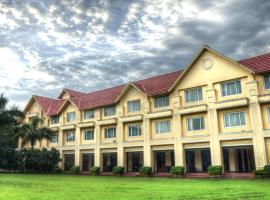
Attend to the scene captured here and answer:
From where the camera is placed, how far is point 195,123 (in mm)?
34062

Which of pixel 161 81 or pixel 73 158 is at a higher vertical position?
pixel 161 81

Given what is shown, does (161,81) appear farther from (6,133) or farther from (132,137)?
(6,133)

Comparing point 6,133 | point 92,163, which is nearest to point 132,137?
point 92,163

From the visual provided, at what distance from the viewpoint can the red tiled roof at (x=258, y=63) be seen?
29672 mm

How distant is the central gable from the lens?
104ft

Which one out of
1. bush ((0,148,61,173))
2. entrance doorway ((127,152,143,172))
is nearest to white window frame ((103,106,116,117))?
entrance doorway ((127,152,143,172))

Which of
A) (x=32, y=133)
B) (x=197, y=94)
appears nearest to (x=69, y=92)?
(x=32, y=133)

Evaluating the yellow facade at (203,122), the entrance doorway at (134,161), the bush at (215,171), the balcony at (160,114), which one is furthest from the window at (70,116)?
the bush at (215,171)

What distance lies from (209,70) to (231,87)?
10.3 feet

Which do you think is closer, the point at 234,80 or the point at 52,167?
the point at 234,80

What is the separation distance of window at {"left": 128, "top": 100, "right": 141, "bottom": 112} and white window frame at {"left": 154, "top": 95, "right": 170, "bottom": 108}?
8.98ft

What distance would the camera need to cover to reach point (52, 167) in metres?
44.4

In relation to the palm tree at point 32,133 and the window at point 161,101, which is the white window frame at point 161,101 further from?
the palm tree at point 32,133

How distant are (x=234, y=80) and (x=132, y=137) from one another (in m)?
15.1
